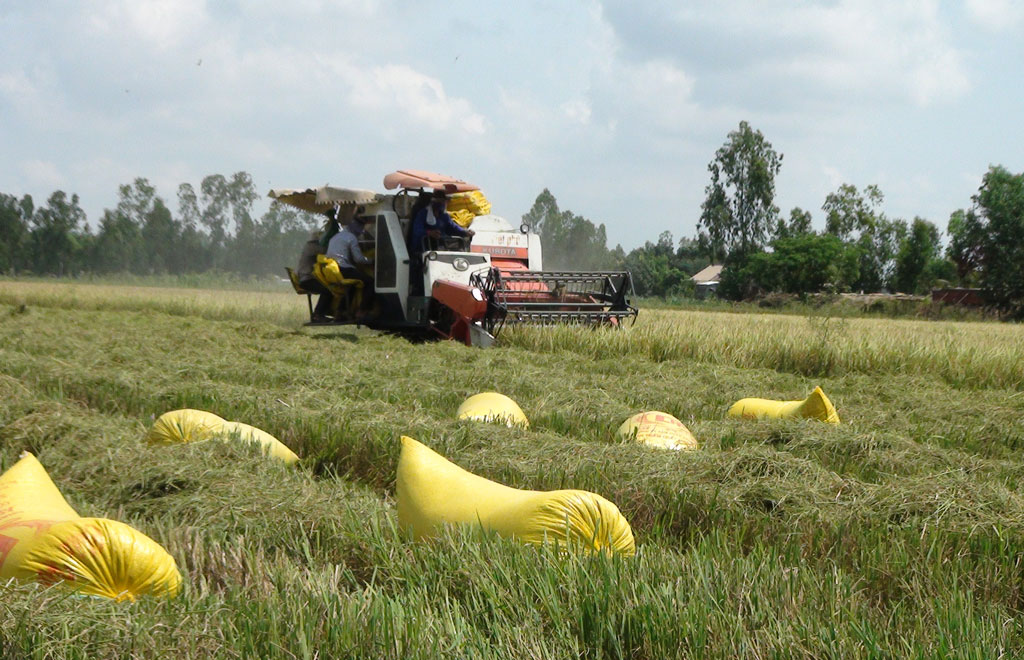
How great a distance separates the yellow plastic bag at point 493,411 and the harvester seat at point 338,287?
24.6 feet

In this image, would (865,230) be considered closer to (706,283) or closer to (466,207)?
(706,283)

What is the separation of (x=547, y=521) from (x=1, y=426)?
3579 mm

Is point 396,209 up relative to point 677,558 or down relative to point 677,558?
up

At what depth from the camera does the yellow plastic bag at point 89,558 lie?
2.51 m

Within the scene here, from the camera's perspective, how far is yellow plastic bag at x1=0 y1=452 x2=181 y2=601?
8.23 feet

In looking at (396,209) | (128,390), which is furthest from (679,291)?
(128,390)

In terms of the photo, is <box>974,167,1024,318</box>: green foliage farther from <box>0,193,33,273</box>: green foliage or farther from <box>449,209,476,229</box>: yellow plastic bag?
<box>0,193,33,273</box>: green foliage

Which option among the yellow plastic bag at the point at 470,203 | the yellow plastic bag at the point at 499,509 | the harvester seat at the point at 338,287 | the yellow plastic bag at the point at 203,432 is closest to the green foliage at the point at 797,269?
the yellow plastic bag at the point at 470,203

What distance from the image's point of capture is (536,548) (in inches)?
105

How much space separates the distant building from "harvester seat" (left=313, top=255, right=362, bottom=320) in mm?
50420

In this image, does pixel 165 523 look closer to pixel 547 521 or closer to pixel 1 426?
pixel 547 521

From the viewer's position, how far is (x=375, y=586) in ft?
9.14

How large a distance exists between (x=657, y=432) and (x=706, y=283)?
7409 centimetres

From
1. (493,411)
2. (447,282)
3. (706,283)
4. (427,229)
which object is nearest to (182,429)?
(493,411)
